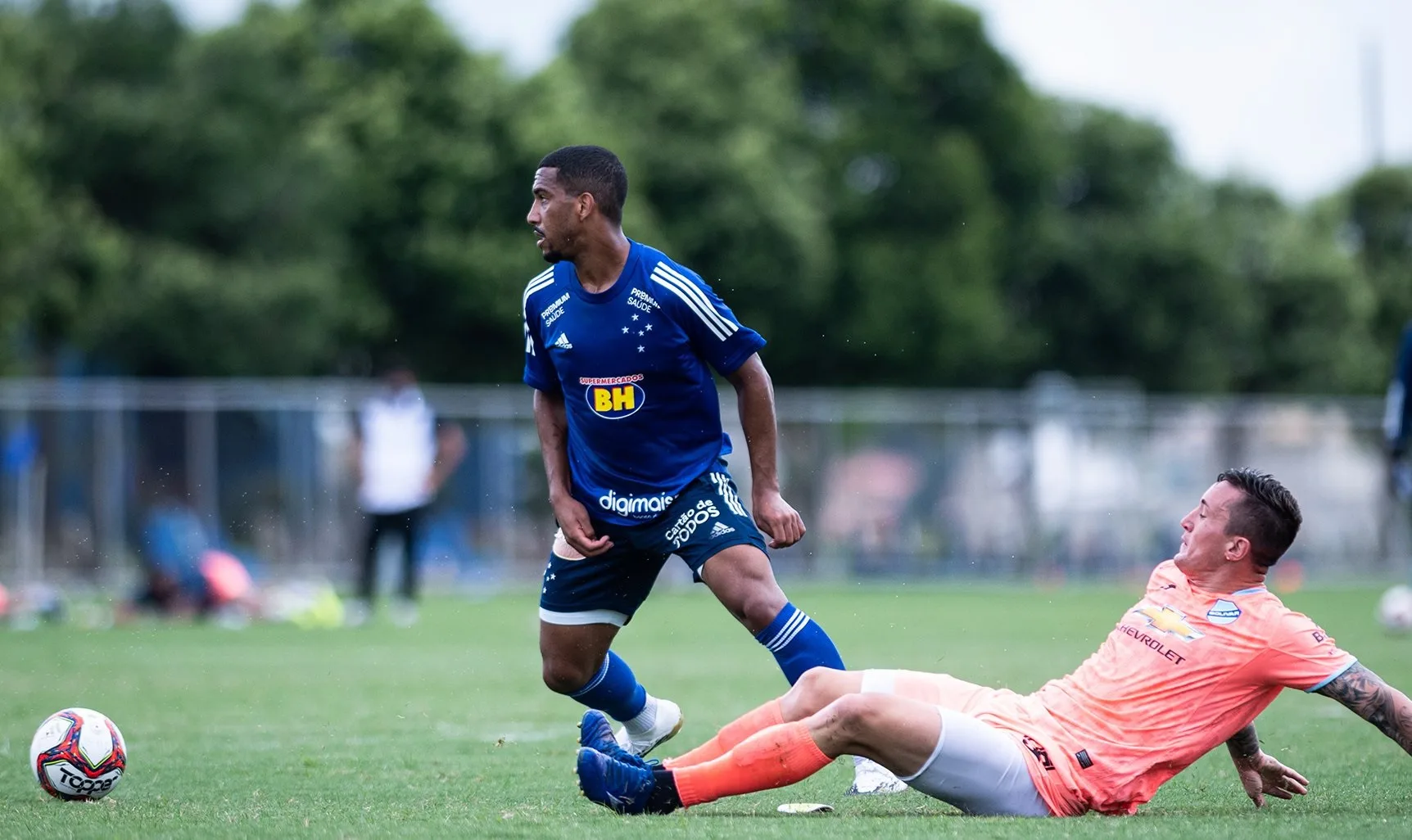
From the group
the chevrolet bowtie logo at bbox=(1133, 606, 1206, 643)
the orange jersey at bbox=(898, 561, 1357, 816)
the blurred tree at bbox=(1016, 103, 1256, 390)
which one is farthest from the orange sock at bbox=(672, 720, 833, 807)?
the blurred tree at bbox=(1016, 103, 1256, 390)

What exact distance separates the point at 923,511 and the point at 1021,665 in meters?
18.8

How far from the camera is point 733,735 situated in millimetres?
5766

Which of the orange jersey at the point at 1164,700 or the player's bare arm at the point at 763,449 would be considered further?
the player's bare arm at the point at 763,449

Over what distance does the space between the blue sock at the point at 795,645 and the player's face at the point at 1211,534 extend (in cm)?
130

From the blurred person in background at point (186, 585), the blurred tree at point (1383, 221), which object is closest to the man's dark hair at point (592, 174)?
the blurred person in background at point (186, 585)

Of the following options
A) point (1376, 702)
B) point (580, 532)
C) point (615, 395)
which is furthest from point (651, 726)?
point (1376, 702)

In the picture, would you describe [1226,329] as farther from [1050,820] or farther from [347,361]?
[1050,820]

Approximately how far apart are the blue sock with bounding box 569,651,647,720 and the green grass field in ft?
1.11

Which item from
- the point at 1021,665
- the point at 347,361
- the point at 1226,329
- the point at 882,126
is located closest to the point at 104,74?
the point at 347,361

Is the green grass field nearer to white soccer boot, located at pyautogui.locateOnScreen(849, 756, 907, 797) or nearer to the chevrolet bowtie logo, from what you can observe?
white soccer boot, located at pyautogui.locateOnScreen(849, 756, 907, 797)

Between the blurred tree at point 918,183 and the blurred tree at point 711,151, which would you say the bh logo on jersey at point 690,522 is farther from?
the blurred tree at point 918,183

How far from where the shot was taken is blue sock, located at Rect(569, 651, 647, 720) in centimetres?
708

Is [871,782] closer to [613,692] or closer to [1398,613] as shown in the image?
[613,692]

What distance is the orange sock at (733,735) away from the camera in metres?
5.73
